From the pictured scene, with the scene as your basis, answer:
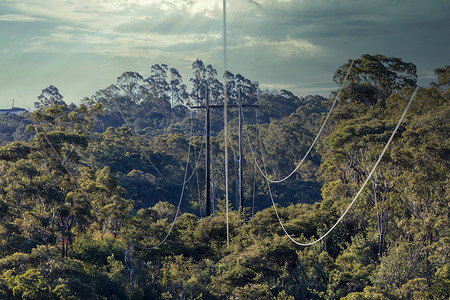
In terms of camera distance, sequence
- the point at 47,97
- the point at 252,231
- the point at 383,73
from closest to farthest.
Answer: the point at 252,231
the point at 383,73
the point at 47,97

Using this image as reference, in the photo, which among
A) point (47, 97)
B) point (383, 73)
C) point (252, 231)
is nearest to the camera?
point (252, 231)

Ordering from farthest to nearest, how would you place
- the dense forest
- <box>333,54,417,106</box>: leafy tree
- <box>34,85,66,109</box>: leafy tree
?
<box>34,85,66,109</box>: leafy tree, <box>333,54,417,106</box>: leafy tree, the dense forest

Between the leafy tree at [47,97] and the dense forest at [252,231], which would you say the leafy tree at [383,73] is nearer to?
the dense forest at [252,231]

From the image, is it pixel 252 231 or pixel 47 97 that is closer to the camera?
pixel 252 231

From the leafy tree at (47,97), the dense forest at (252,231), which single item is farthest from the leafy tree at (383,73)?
the leafy tree at (47,97)

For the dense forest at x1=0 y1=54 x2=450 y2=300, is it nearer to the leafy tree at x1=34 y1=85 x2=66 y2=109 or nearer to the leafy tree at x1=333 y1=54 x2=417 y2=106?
the leafy tree at x1=333 y1=54 x2=417 y2=106

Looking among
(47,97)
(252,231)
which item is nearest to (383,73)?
(252,231)

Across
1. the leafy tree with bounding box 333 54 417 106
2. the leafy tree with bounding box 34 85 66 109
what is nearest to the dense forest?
the leafy tree with bounding box 333 54 417 106


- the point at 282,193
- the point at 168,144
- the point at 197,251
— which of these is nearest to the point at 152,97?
the point at 168,144

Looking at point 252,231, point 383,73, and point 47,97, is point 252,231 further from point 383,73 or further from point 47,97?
point 47,97

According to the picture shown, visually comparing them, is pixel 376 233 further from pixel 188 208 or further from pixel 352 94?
pixel 188 208

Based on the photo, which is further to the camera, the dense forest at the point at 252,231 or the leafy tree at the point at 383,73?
the leafy tree at the point at 383,73
